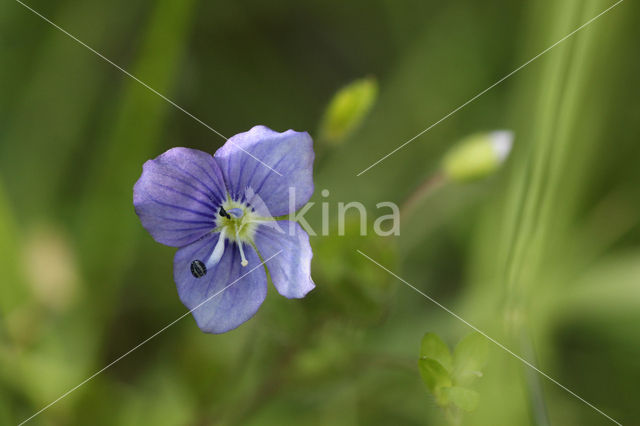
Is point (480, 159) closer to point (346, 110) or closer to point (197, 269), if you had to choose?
point (346, 110)

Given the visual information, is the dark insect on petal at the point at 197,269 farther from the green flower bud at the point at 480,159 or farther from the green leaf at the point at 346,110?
the green flower bud at the point at 480,159

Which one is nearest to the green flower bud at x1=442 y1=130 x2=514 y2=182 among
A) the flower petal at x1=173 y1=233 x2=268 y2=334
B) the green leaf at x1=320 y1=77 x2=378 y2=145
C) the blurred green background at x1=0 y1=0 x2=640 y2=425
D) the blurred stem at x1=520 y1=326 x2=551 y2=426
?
the blurred green background at x1=0 y1=0 x2=640 y2=425

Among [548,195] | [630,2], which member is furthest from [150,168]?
[630,2]

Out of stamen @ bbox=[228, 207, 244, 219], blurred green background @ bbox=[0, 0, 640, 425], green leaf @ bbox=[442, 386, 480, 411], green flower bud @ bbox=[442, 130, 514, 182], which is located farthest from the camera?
green flower bud @ bbox=[442, 130, 514, 182]

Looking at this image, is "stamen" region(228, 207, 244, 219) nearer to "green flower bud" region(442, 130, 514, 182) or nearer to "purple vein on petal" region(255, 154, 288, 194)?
"purple vein on petal" region(255, 154, 288, 194)

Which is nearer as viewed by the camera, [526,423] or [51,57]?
[526,423]

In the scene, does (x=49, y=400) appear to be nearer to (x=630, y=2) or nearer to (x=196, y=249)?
(x=196, y=249)

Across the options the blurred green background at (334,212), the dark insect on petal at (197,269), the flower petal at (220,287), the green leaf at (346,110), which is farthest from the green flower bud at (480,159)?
the dark insect on petal at (197,269)
